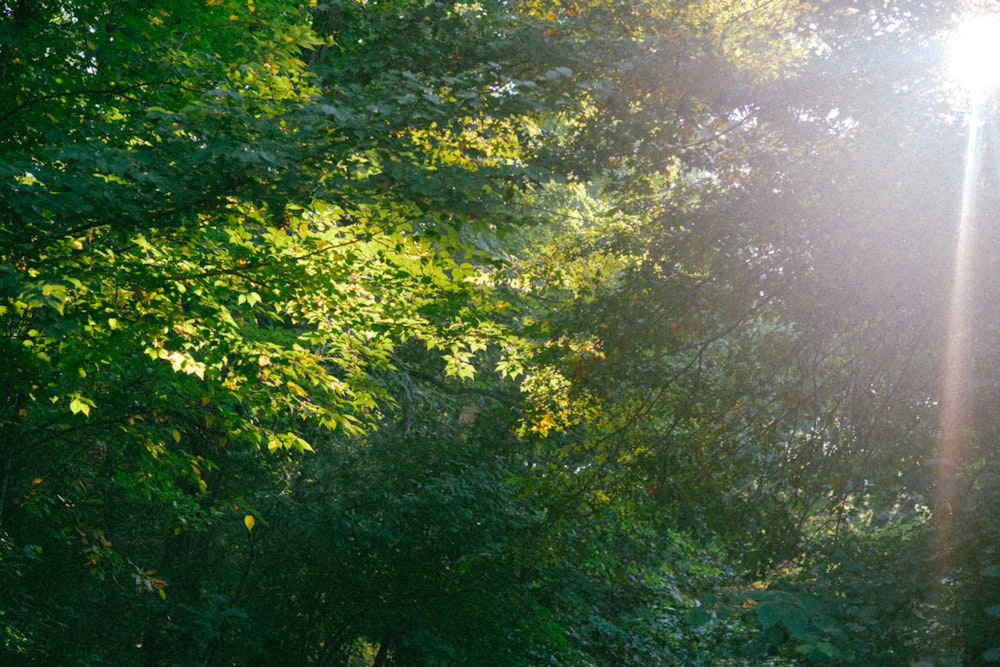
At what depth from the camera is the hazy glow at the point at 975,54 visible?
21.2ft

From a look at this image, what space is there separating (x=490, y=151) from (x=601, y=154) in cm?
133

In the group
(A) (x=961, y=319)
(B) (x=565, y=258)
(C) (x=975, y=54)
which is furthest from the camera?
(B) (x=565, y=258)

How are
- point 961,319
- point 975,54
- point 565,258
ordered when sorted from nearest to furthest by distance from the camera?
point 961,319 < point 975,54 < point 565,258

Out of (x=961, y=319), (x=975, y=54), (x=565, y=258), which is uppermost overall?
(x=975, y=54)

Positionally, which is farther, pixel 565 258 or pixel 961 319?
pixel 565 258

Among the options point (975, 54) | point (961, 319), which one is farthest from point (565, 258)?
point (975, 54)

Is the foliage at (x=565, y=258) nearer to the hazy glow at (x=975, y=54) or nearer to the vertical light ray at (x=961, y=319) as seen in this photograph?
the vertical light ray at (x=961, y=319)

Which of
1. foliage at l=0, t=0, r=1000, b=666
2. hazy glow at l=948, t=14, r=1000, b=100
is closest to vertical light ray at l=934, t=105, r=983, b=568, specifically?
foliage at l=0, t=0, r=1000, b=666

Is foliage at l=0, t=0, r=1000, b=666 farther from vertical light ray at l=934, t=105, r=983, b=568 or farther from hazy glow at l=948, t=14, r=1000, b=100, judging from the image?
hazy glow at l=948, t=14, r=1000, b=100

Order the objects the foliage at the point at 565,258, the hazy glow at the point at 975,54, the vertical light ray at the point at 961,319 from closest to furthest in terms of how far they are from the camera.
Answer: the foliage at the point at 565,258 → the vertical light ray at the point at 961,319 → the hazy glow at the point at 975,54

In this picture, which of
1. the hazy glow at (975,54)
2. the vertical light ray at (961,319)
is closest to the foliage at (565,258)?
the vertical light ray at (961,319)

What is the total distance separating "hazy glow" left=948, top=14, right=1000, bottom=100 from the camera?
646 cm

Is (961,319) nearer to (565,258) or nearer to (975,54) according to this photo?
(975,54)

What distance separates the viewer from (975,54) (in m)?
6.50
